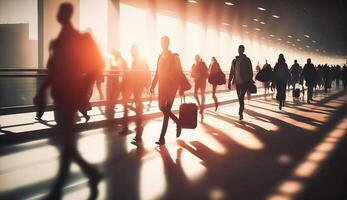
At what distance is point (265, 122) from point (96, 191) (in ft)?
26.2

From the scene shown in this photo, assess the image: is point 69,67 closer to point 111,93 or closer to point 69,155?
point 69,155

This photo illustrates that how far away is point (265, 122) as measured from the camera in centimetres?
1166

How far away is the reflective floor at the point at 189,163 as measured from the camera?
14.7 ft

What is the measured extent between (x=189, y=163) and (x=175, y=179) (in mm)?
986

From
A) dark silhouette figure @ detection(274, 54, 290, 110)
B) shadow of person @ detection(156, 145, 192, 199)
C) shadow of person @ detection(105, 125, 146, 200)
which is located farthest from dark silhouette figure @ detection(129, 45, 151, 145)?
dark silhouette figure @ detection(274, 54, 290, 110)

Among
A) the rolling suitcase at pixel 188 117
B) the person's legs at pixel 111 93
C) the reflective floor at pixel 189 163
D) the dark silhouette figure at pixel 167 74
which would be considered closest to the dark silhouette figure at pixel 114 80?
the person's legs at pixel 111 93

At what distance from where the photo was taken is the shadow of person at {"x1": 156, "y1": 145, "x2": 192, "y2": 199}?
4312mm

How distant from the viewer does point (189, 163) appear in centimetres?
596

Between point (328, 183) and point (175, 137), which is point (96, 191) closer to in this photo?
point (328, 183)

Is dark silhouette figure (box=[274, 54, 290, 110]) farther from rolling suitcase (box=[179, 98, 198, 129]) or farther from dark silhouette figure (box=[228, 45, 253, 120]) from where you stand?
rolling suitcase (box=[179, 98, 198, 129])

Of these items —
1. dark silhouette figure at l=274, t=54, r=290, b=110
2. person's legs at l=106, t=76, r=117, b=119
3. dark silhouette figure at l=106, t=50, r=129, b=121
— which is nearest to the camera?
dark silhouette figure at l=106, t=50, r=129, b=121

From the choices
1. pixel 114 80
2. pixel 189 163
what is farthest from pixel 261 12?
pixel 189 163

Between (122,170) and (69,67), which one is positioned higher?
(69,67)

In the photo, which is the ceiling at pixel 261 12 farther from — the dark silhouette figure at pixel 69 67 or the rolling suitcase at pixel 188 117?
the dark silhouette figure at pixel 69 67
